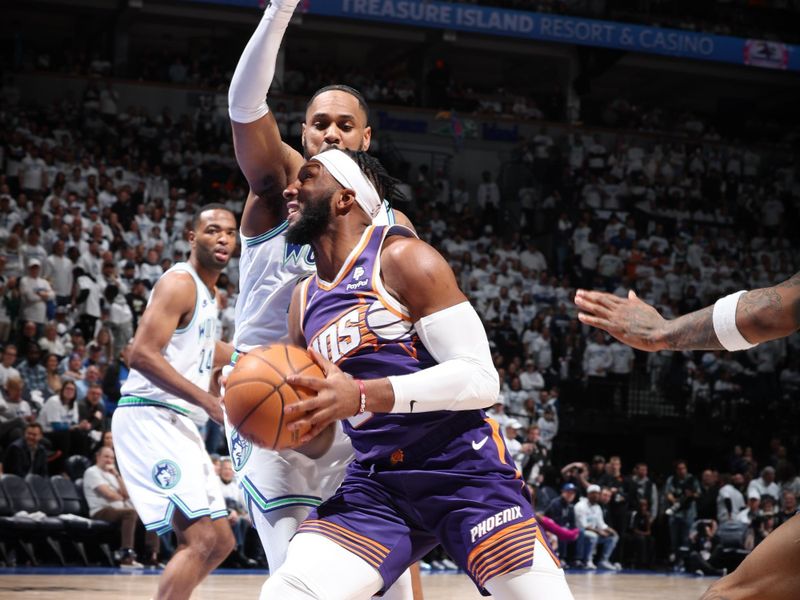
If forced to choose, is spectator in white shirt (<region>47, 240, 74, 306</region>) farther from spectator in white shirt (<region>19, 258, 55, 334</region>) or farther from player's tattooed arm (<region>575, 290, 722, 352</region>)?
player's tattooed arm (<region>575, 290, 722, 352</region>)

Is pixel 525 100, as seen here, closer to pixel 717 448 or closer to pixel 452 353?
pixel 717 448

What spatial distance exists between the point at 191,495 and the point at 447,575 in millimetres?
7130

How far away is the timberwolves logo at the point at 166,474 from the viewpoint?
555 cm

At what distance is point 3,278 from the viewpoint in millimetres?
13797

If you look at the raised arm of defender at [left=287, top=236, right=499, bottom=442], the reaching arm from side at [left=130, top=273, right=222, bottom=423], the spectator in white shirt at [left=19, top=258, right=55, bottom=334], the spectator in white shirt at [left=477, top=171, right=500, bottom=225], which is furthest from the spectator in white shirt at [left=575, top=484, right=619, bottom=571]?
the raised arm of defender at [left=287, top=236, right=499, bottom=442]

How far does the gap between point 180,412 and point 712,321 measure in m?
3.27

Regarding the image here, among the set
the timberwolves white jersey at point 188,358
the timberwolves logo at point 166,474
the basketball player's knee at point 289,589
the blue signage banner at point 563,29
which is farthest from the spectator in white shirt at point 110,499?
the blue signage banner at point 563,29

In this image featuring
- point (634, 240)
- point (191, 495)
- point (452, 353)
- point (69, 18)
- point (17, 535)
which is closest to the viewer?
point (452, 353)

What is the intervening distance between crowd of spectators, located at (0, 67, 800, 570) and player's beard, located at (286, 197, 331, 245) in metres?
8.16

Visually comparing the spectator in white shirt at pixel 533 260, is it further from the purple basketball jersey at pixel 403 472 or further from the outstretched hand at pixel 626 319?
the purple basketball jersey at pixel 403 472

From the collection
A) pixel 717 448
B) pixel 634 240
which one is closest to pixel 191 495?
pixel 717 448

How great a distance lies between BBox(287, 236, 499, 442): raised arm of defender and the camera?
3.28 metres

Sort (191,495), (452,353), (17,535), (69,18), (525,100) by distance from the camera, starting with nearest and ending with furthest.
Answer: (452,353) → (191,495) → (17,535) → (69,18) → (525,100)

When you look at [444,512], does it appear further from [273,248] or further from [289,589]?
[273,248]
